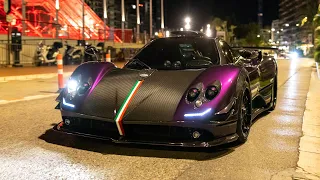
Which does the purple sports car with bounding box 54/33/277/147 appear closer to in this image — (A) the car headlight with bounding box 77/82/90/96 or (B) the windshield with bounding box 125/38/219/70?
(A) the car headlight with bounding box 77/82/90/96

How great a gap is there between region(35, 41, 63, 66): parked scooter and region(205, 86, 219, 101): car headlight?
21382mm

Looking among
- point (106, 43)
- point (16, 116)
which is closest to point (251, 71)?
point (16, 116)

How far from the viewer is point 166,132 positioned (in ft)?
13.7

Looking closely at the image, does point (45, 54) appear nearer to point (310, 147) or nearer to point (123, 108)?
point (123, 108)

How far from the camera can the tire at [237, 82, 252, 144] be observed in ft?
15.3

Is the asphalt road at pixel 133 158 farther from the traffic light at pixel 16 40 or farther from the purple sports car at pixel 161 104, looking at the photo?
the traffic light at pixel 16 40

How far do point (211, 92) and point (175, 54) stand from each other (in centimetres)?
162

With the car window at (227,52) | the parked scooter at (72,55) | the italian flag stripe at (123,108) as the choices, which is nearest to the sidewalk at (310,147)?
the car window at (227,52)

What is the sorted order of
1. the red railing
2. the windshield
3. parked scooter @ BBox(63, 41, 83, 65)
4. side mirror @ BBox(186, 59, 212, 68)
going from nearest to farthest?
side mirror @ BBox(186, 59, 212, 68) < the windshield < parked scooter @ BBox(63, 41, 83, 65) < the red railing

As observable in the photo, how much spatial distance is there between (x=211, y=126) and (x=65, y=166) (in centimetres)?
148

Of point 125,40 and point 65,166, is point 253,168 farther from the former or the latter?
point 125,40

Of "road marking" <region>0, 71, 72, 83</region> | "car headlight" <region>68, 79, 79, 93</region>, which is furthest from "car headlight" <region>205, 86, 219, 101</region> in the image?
"road marking" <region>0, 71, 72, 83</region>

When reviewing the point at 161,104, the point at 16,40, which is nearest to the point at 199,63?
the point at 161,104

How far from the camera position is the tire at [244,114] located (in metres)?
4.65
